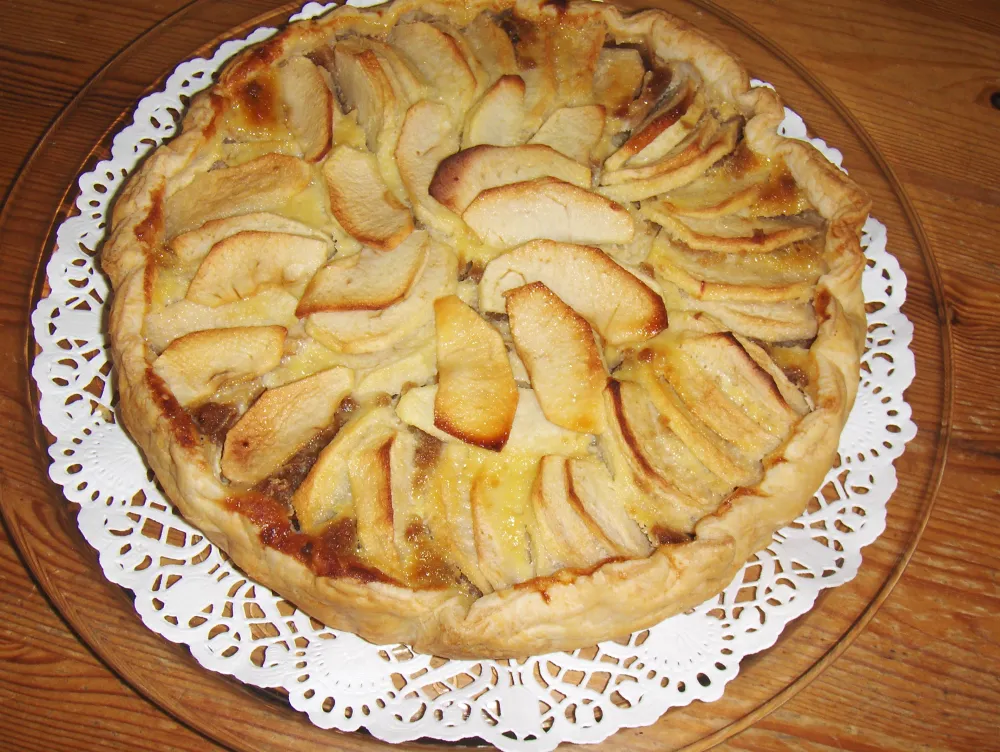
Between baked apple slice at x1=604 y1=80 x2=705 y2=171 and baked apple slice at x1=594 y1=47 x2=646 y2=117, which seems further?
baked apple slice at x1=594 y1=47 x2=646 y2=117

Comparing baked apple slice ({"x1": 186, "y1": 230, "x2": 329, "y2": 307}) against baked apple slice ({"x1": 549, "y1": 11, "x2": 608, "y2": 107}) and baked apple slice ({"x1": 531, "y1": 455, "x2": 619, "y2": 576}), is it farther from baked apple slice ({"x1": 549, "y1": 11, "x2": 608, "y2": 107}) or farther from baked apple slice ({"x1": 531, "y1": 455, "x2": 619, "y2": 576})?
baked apple slice ({"x1": 549, "y1": 11, "x2": 608, "y2": 107})

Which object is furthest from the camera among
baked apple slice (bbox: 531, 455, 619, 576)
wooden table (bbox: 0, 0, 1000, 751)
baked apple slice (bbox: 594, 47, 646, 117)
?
baked apple slice (bbox: 594, 47, 646, 117)

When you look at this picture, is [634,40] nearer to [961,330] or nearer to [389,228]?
[389,228]

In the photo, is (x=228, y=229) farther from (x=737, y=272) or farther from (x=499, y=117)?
(x=737, y=272)

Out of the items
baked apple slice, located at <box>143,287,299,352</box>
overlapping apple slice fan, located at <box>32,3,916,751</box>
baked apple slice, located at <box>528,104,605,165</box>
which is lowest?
overlapping apple slice fan, located at <box>32,3,916,751</box>

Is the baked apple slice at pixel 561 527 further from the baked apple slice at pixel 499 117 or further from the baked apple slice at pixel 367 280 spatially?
the baked apple slice at pixel 499 117

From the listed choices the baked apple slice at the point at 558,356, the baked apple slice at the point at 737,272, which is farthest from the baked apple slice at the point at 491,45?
the baked apple slice at the point at 558,356

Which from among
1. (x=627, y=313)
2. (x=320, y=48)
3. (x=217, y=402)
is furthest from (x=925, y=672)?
(x=320, y=48)

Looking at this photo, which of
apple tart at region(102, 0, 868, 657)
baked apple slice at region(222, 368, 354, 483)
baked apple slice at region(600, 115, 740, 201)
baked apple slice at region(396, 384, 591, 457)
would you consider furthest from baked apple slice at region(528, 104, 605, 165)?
baked apple slice at region(222, 368, 354, 483)
